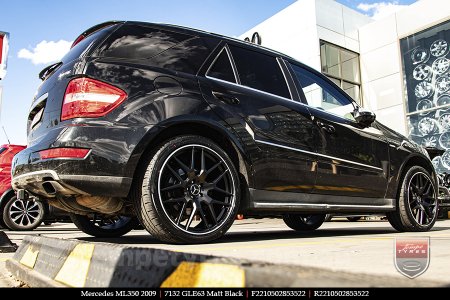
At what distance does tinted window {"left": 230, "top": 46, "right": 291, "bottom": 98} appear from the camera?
342cm

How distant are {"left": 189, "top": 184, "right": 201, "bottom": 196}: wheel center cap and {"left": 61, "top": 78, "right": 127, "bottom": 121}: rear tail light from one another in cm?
74

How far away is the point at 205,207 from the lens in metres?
2.88

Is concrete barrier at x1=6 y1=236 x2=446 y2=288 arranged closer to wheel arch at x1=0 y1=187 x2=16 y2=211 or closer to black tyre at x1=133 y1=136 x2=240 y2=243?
black tyre at x1=133 y1=136 x2=240 y2=243

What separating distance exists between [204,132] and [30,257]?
4.70 ft

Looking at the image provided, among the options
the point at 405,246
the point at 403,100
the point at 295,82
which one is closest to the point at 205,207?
the point at 405,246

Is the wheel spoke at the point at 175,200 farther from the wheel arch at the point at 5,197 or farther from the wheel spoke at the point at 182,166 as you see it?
the wheel arch at the point at 5,197

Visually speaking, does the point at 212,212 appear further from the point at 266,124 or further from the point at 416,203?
the point at 416,203

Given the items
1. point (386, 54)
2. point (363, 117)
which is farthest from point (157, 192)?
point (386, 54)

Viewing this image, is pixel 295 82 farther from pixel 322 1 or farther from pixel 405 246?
pixel 322 1

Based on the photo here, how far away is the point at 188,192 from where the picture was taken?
2.80 m

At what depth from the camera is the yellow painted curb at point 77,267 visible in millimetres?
1354

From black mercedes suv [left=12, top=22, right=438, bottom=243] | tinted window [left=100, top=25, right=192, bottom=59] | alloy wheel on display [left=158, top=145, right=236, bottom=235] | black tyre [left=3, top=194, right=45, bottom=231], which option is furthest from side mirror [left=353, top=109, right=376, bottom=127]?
black tyre [left=3, top=194, right=45, bottom=231]

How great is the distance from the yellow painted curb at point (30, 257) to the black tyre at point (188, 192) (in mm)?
715

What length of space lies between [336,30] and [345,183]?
45.6 feet
